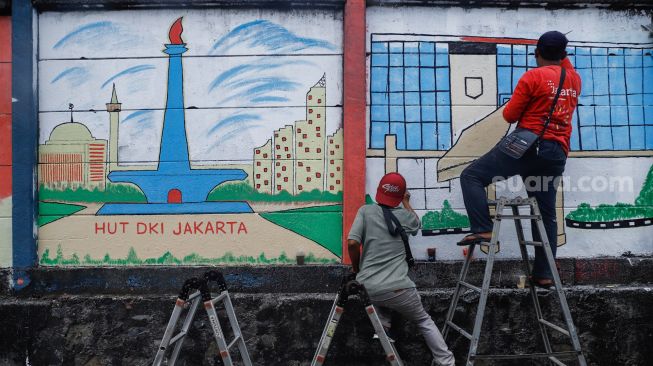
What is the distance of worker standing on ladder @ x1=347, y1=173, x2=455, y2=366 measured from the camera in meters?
3.87

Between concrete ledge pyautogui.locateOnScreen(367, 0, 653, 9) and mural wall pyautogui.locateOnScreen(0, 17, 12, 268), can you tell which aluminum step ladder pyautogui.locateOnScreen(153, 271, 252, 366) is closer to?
mural wall pyautogui.locateOnScreen(0, 17, 12, 268)

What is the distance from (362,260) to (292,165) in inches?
50.7

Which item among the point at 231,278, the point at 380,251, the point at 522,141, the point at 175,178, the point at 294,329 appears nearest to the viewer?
the point at 522,141

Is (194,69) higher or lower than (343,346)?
higher

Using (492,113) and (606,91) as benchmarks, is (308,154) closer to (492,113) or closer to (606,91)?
(492,113)

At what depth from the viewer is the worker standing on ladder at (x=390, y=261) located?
387 centimetres

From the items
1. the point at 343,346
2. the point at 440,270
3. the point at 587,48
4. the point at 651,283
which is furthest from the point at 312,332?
the point at 587,48

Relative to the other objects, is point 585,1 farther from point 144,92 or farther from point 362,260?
point 144,92

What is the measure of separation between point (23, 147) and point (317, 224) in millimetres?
2637

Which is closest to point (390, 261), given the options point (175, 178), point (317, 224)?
point (317, 224)

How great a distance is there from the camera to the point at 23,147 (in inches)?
191

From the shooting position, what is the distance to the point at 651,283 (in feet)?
16.1

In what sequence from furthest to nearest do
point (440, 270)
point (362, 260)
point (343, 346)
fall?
point (440, 270)
point (343, 346)
point (362, 260)

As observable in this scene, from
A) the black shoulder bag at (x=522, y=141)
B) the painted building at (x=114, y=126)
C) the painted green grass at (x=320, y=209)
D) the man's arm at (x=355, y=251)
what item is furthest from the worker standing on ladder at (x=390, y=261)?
the painted building at (x=114, y=126)
